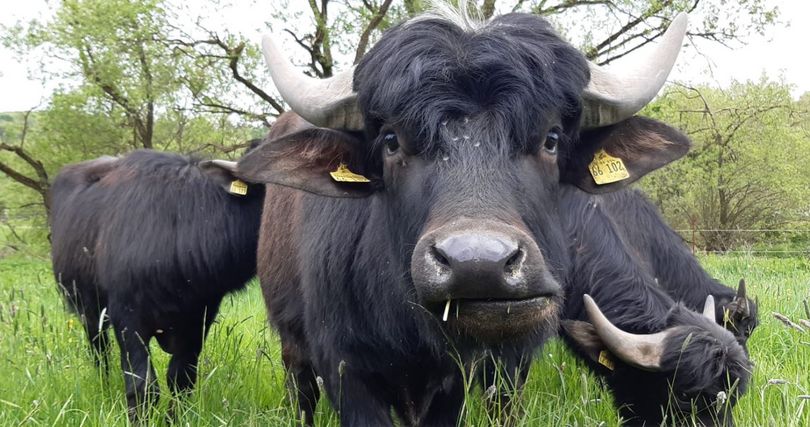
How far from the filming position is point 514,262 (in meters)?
1.81

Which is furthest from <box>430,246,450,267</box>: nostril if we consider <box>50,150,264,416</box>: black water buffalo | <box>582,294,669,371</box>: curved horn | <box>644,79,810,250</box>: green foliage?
<box>644,79,810,250</box>: green foliage

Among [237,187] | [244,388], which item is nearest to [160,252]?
[237,187]

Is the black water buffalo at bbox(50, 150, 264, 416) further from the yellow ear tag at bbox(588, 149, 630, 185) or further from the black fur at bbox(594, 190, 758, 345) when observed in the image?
the black fur at bbox(594, 190, 758, 345)

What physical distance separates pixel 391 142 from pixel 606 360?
1.64 metres

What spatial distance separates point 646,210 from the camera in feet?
15.8

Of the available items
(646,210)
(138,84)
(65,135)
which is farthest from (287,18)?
(646,210)

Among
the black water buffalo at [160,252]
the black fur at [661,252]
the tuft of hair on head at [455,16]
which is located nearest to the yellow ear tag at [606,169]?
the tuft of hair on head at [455,16]

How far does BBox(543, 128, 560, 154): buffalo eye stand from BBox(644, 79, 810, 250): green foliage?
75.5 feet

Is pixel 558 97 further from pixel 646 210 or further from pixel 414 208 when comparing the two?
pixel 646 210

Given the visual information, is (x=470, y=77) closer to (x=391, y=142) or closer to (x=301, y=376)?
(x=391, y=142)

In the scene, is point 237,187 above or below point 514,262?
below

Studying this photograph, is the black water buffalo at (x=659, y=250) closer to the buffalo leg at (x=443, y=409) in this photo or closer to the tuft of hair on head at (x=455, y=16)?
the buffalo leg at (x=443, y=409)

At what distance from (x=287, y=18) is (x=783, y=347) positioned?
1708cm

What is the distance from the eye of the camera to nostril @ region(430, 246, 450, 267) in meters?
1.80
